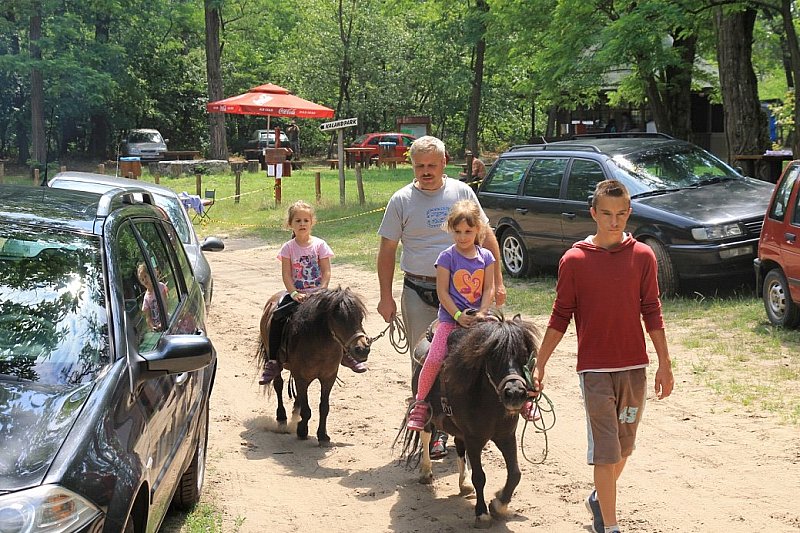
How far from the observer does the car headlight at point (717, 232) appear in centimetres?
1222

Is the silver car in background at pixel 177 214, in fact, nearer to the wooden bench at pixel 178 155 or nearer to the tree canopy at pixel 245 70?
the tree canopy at pixel 245 70

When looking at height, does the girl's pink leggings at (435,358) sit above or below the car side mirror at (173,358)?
below

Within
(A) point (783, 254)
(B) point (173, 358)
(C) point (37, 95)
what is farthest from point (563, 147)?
(C) point (37, 95)

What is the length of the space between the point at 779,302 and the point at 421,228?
5497mm

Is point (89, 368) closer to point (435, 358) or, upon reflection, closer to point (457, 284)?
point (435, 358)

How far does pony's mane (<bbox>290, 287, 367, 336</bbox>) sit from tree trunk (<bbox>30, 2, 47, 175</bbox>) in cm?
3784

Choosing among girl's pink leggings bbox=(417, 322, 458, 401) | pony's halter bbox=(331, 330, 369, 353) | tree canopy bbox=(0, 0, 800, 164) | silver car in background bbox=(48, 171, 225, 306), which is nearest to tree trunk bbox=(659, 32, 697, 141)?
tree canopy bbox=(0, 0, 800, 164)

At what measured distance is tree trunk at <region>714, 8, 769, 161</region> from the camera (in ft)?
59.7

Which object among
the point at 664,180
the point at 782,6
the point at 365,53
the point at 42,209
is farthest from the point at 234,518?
the point at 365,53

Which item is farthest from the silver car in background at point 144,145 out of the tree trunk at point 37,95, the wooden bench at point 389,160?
the wooden bench at point 389,160

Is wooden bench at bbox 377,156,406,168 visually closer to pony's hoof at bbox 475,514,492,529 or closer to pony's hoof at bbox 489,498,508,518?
pony's hoof at bbox 489,498,508,518

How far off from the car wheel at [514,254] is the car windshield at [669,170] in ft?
6.54

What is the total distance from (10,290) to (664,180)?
35.3 ft

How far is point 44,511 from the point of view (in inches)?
129
